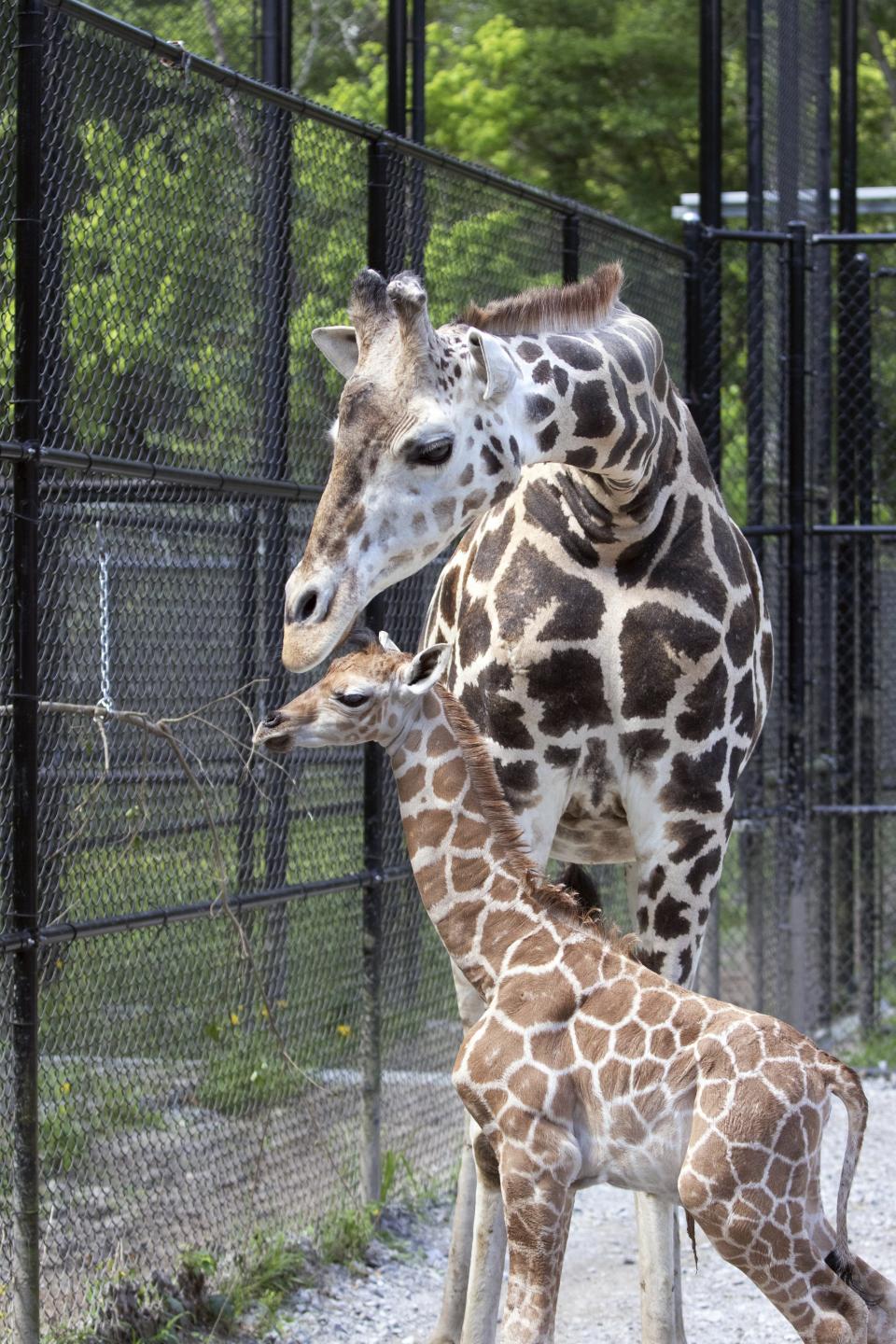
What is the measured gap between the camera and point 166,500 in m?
4.91

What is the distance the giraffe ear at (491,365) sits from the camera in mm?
3447

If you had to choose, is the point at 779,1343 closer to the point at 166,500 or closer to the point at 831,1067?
the point at 831,1067

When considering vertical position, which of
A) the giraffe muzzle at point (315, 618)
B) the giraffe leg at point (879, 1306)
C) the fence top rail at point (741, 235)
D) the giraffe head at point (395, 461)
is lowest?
the giraffe leg at point (879, 1306)

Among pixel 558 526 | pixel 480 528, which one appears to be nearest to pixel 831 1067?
pixel 558 526

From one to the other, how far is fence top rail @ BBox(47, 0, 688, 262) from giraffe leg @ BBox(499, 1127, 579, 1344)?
2745 mm

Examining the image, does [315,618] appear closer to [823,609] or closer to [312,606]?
[312,606]

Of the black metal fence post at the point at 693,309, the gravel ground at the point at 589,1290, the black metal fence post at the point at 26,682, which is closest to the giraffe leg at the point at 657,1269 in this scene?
the gravel ground at the point at 589,1290

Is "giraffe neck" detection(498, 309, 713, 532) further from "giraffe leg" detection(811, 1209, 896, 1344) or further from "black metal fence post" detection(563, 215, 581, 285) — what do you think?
"black metal fence post" detection(563, 215, 581, 285)

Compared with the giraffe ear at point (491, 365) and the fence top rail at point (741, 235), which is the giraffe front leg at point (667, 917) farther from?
the fence top rail at point (741, 235)

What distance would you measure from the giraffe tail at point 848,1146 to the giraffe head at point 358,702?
1076mm

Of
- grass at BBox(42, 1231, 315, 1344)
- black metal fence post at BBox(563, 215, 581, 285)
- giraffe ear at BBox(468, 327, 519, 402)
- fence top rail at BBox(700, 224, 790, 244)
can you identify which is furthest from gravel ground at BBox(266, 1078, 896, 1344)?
fence top rail at BBox(700, 224, 790, 244)

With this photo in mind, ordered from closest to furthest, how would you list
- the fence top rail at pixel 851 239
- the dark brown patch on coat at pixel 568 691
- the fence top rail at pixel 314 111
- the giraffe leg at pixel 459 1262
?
1. the dark brown patch on coat at pixel 568 691
2. the fence top rail at pixel 314 111
3. the giraffe leg at pixel 459 1262
4. the fence top rail at pixel 851 239

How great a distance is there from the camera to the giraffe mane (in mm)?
3639

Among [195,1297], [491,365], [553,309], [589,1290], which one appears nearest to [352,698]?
[491,365]
